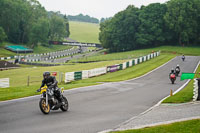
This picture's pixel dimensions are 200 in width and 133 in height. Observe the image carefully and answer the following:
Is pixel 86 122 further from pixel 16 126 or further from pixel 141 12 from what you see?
pixel 141 12

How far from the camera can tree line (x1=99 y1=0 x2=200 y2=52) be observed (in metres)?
103

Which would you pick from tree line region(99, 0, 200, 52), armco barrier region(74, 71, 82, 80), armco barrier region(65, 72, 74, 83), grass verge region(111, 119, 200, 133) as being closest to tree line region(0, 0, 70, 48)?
tree line region(99, 0, 200, 52)

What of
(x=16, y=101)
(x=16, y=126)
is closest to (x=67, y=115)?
(x=16, y=126)

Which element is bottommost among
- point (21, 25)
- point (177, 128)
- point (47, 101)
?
point (177, 128)

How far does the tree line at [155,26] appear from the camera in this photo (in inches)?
4063

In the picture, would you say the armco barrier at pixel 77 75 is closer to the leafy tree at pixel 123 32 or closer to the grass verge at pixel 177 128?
the grass verge at pixel 177 128

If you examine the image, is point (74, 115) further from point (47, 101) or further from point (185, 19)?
point (185, 19)

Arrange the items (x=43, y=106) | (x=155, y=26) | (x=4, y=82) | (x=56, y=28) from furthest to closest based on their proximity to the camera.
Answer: (x=56, y=28) < (x=155, y=26) < (x=4, y=82) < (x=43, y=106)

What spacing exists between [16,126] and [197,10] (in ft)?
334

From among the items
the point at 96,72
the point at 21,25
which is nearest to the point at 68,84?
the point at 96,72

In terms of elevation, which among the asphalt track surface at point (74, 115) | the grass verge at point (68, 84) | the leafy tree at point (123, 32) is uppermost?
the leafy tree at point (123, 32)

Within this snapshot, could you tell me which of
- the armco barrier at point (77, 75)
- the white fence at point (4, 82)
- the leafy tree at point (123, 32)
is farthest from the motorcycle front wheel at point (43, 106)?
the leafy tree at point (123, 32)

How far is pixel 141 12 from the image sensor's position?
11062 centimetres

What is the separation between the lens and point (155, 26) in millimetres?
105375
